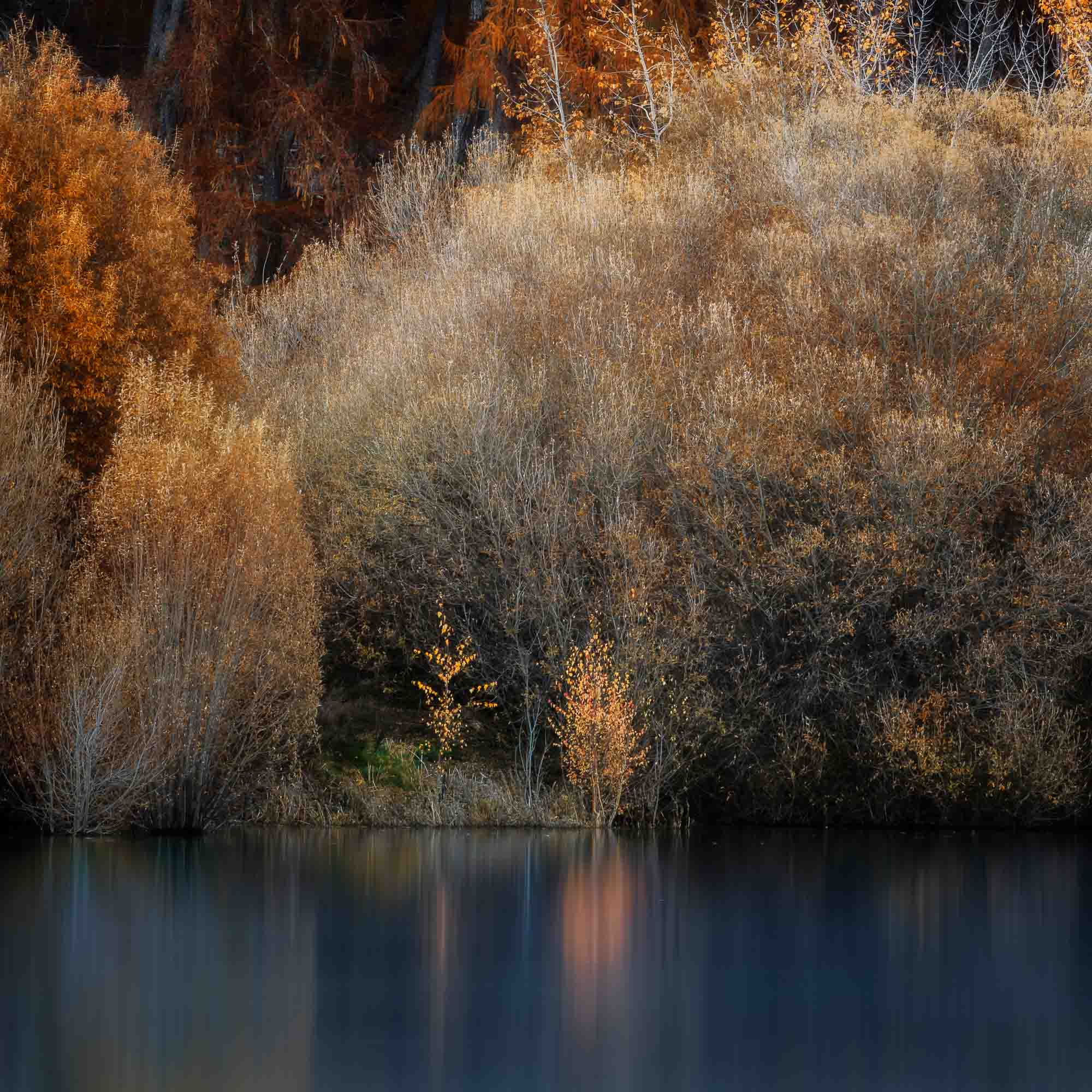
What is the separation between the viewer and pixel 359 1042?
10680mm

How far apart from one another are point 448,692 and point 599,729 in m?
2.29

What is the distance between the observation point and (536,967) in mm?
13539

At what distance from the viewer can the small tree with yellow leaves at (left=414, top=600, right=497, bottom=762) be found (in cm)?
2383

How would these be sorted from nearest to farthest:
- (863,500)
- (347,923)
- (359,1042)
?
(359,1042) → (347,923) → (863,500)

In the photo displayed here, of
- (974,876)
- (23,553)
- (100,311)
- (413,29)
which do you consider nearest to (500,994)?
(974,876)

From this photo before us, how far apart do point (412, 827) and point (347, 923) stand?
26.4 ft

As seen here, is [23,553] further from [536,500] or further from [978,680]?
[978,680]

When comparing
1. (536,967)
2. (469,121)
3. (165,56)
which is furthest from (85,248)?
(469,121)

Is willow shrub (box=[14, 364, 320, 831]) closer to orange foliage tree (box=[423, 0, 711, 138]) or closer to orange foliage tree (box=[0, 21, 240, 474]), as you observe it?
orange foliage tree (box=[0, 21, 240, 474])

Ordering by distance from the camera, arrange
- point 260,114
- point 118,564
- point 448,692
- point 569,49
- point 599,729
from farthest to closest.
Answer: point 260,114, point 569,49, point 448,692, point 599,729, point 118,564

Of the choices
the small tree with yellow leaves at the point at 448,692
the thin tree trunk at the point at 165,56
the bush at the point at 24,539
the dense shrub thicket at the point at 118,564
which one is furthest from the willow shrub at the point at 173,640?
the thin tree trunk at the point at 165,56

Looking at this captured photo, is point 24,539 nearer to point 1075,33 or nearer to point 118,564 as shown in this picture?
point 118,564

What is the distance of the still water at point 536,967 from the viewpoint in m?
10.1

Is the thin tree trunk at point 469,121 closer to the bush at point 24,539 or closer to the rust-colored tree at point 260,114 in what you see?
the rust-colored tree at point 260,114
